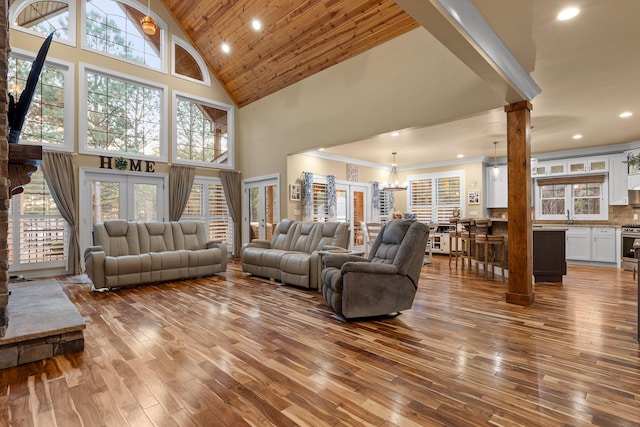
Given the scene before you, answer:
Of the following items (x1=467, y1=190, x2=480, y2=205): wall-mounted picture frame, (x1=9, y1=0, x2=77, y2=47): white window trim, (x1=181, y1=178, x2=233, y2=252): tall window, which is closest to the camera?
(x1=9, y1=0, x2=77, y2=47): white window trim

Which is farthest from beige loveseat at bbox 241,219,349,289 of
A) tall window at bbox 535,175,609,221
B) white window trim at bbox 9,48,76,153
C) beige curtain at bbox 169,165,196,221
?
tall window at bbox 535,175,609,221

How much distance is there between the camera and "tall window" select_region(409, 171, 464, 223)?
934 cm

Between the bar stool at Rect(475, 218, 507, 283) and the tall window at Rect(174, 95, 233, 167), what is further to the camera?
the tall window at Rect(174, 95, 233, 167)

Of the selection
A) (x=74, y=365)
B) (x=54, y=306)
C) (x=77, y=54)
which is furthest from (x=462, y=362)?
(x=77, y=54)

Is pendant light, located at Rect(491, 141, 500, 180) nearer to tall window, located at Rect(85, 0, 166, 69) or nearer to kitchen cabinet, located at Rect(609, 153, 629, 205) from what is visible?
kitchen cabinet, located at Rect(609, 153, 629, 205)

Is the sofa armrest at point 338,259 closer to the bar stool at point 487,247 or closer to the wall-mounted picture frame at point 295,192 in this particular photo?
the bar stool at point 487,247

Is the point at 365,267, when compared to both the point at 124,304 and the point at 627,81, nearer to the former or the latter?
the point at 124,304

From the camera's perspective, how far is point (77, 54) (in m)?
6.27

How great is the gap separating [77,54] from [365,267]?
22.9ft

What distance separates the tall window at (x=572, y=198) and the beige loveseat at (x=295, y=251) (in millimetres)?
6136

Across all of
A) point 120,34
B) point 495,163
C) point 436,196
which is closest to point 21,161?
point 120,34

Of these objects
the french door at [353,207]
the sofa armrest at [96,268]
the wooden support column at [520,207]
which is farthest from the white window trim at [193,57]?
the wooden support column at [520,207]

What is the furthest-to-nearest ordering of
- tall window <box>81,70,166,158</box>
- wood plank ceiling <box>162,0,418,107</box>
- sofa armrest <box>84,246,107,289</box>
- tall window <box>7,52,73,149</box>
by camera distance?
tall window <box>81,70,166,158</box> → tall window <box>7,52,73,149</box> → wood plank ceiling <box>162,0,418,107</box> → sofa armrest <box>84,246,107,289</box>

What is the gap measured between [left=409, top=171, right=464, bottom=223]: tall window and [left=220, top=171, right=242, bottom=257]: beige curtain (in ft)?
17.6
